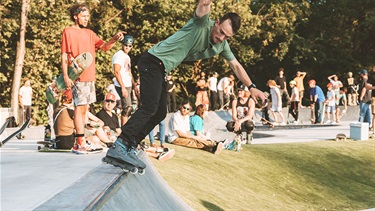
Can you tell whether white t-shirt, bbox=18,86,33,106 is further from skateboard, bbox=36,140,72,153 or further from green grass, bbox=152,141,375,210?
skateboard, bbox=36,140,72,153

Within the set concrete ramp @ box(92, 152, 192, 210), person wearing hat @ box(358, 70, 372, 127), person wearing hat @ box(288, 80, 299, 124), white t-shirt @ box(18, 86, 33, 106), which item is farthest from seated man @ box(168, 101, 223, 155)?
white t-shirt @ box(18, 86, 33, 106)

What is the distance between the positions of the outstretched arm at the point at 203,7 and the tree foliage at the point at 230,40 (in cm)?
2080

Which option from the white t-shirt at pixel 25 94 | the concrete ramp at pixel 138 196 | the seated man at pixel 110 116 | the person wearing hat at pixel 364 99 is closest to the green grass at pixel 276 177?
the seated man at pixel 110 116

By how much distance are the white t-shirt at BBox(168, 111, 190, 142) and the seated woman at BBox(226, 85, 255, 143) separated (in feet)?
4.58

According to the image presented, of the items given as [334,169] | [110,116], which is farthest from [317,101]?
[110,116]

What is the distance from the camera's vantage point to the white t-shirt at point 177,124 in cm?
1211

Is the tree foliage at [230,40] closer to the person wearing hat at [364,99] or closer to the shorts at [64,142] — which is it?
the person wearing hat at [364,99]

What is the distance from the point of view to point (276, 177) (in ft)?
38.4

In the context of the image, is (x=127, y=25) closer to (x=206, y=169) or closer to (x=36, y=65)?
(x=36, y=65)

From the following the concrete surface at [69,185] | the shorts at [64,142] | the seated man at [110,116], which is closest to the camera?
the concrete surface at [69,185]

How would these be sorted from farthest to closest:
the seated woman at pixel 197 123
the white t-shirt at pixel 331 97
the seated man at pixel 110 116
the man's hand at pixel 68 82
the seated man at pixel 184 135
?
the white t-shirt at pixel 331 97 → the seated woman at pixel 197 123 → the seated man at pixel 184 135 → the seated man at pixel 110 116 → the man's hand at pixel 68 82

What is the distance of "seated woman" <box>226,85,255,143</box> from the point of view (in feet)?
44.6

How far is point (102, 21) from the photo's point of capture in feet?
96.1

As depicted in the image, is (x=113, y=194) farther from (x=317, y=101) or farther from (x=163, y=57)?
(x=317, y=101)
